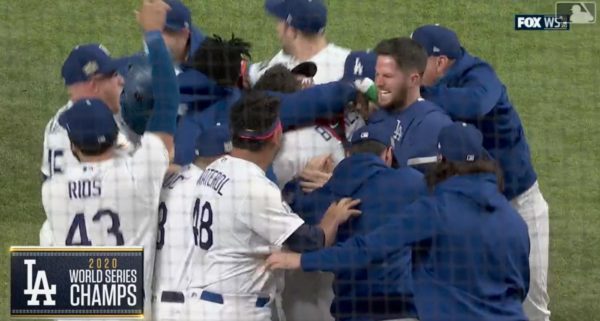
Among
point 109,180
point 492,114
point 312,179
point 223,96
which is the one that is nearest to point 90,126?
point 109,180

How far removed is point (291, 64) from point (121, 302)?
1428 mm

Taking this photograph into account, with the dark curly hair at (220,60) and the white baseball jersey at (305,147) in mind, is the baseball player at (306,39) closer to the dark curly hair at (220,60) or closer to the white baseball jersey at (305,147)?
the dark curly hair at (220,60)

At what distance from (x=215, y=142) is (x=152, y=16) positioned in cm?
51

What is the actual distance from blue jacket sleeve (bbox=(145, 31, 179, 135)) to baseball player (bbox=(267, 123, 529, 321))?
0.63 metres

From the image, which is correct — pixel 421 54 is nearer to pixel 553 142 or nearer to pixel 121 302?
pixel 121 302

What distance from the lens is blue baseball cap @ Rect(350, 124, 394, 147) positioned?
5105 mm

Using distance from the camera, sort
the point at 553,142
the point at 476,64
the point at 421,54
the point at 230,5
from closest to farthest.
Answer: the point at 421,54 < the point at 476,64 < the point at 553,142 < the point at 230,5

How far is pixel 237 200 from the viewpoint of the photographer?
15.9ft

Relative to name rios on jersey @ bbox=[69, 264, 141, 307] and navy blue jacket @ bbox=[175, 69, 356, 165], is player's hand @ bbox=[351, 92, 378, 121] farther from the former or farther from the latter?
name rios on jersey @ bbox=[69, 264, 141, 307]

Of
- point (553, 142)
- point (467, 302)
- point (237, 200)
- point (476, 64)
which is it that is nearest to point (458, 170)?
point (467, 302)

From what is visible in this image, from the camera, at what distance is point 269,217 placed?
4820mm

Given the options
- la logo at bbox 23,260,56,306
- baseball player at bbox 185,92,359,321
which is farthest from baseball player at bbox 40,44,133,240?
baseball player at bbox 185,92,359,321

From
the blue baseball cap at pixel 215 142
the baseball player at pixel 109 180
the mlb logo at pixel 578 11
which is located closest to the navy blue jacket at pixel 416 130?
the blue baseball cap at pixel 215 142

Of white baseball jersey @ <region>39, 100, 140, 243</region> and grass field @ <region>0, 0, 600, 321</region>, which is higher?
grass field @ <region>0, 0, 600, 321</region>
